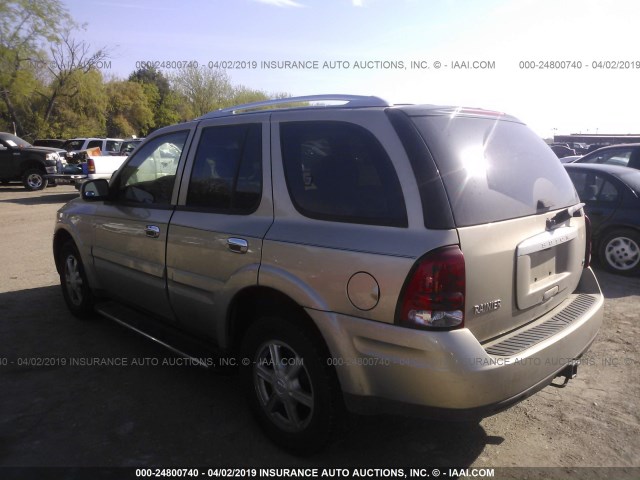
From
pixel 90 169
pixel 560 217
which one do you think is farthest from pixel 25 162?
pixel 560 217

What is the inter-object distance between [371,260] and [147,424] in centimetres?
195

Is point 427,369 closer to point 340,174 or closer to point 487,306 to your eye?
point 487,306

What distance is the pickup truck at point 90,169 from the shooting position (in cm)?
1468

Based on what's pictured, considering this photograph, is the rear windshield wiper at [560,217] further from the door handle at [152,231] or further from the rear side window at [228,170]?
the door handle at [152,231]

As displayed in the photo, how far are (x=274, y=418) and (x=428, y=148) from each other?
181 centimetres

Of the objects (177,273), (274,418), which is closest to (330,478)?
(274,418)

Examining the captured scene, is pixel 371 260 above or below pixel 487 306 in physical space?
above

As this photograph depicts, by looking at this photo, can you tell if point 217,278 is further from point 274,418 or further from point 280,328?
point 274,418

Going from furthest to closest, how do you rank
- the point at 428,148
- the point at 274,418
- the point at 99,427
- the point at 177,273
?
the point at 177,273
the point at 99,427
the point at 274,418
the point at 428,148

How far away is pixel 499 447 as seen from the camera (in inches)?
118

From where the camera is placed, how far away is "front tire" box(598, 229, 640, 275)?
6.56 metres

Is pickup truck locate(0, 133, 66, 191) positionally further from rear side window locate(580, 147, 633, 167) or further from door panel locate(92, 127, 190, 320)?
rear side window locate(580, 147, 633, 167)


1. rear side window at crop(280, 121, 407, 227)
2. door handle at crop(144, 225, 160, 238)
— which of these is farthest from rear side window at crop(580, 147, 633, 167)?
door handle at crop(144, 225, 160, 238)

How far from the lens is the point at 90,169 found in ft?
48.2
